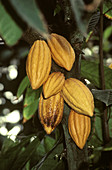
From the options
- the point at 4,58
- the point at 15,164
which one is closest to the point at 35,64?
the point at 15,164

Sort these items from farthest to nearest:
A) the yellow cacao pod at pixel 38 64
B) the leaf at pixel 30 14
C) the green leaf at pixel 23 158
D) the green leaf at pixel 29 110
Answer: the green leaf at pixel 29 110 < the green leaf at pixel 23 158 < the yellow cacao pod at pixel 38 64 < the leaf at pixel 30 14

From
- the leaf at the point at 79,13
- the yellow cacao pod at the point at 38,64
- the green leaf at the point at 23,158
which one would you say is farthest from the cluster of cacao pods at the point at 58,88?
the leaf at the point at 79,13

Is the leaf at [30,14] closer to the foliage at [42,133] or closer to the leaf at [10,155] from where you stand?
the foliage at [42,133]

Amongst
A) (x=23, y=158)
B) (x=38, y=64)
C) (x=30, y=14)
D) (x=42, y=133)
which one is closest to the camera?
(x=30, y=14)

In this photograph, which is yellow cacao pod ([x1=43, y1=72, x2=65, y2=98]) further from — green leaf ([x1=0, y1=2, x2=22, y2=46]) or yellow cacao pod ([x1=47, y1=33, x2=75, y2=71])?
green leaf ([x1=0, y1=2, x2=22, y2=46])

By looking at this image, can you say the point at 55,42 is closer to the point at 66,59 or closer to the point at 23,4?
the point at 66,59

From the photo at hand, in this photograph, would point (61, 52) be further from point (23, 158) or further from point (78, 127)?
point (23, 158)

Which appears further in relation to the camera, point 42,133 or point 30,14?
point 42,133

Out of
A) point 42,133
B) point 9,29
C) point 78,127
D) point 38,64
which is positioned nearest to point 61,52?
point 38,64

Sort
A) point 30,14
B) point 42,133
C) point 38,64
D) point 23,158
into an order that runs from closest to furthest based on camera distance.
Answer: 1. point 30,14
2. point 38,64
3. point 23,158
4. point 42,133
